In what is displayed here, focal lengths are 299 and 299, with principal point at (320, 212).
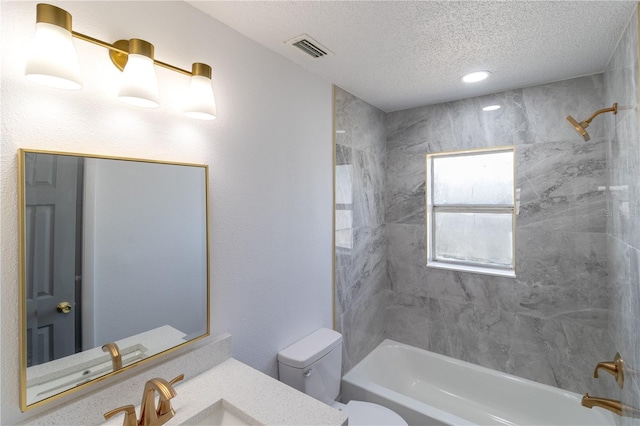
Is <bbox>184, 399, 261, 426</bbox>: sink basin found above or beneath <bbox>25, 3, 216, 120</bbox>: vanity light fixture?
beneath

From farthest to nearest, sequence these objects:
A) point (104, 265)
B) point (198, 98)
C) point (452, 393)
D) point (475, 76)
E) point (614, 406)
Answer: point (452, 393) → point (475, 76) → point (614, 406) → point (198, 98) → point (104, 265)

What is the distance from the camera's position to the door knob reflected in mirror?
3.12 feet


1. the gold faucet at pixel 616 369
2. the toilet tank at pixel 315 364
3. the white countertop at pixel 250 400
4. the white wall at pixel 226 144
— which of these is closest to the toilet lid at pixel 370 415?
the toilet tank at pixel 315 364

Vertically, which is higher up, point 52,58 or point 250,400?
point 52,58

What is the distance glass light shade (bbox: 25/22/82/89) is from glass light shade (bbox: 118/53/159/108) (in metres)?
0.14

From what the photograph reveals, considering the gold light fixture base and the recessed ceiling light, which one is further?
the recessed ceiling light

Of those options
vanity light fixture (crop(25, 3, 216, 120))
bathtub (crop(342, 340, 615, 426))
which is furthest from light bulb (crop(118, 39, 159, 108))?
bathtub (crop(342, 340, 615, 426))

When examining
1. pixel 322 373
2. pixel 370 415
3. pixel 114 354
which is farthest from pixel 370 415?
pixel 114 354

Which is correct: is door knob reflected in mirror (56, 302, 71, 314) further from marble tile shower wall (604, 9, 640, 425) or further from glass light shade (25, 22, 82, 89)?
marble tile shower wall (604, 9, 640, 425)

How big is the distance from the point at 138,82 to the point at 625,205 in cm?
225

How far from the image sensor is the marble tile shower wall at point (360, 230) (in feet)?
7.55

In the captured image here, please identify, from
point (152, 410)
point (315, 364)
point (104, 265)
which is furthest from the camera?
point (315, 364)

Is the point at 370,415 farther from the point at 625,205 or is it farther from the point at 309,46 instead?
the point at 309,46

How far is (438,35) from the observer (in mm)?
1543
